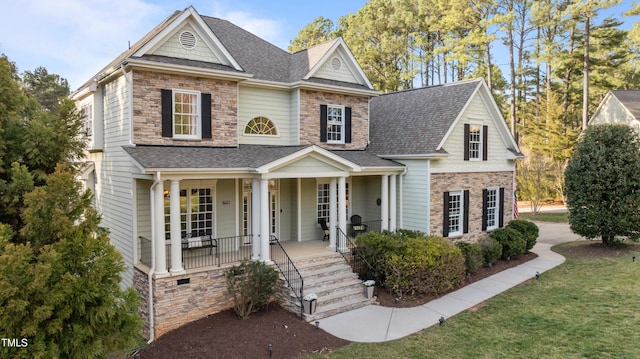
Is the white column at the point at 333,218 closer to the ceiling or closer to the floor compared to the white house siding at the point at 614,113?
closer to the floor

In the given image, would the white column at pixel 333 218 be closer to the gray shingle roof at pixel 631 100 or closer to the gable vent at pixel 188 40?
the gable vent at pixel 188 40

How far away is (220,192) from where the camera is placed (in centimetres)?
1368

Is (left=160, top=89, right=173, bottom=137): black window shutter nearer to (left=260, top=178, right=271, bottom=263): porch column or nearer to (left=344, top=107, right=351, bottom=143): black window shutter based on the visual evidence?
(left=260, top=178, right=271, bottom=263): porch column

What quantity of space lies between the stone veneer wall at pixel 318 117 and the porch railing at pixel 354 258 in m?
4.09

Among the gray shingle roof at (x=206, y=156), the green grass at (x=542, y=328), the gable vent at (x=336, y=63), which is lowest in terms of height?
the green grass at (x=542, y=328)

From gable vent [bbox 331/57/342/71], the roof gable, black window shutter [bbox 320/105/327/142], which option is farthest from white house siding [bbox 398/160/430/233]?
the roof gable

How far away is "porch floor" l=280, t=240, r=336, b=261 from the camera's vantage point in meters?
13.3

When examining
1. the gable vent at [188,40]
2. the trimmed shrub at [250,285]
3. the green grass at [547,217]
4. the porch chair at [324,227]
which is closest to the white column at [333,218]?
the porch chair at [324,227]

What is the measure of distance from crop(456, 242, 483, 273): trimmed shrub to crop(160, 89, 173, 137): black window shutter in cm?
1066

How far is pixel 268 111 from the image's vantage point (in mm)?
15102

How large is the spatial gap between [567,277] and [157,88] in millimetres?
14849

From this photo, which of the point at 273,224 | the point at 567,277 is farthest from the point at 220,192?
the point at 567,277

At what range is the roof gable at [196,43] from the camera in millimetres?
12172

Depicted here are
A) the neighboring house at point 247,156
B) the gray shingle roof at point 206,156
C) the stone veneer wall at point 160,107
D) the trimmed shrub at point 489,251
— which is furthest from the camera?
the trimmed shrub at point 489,251
